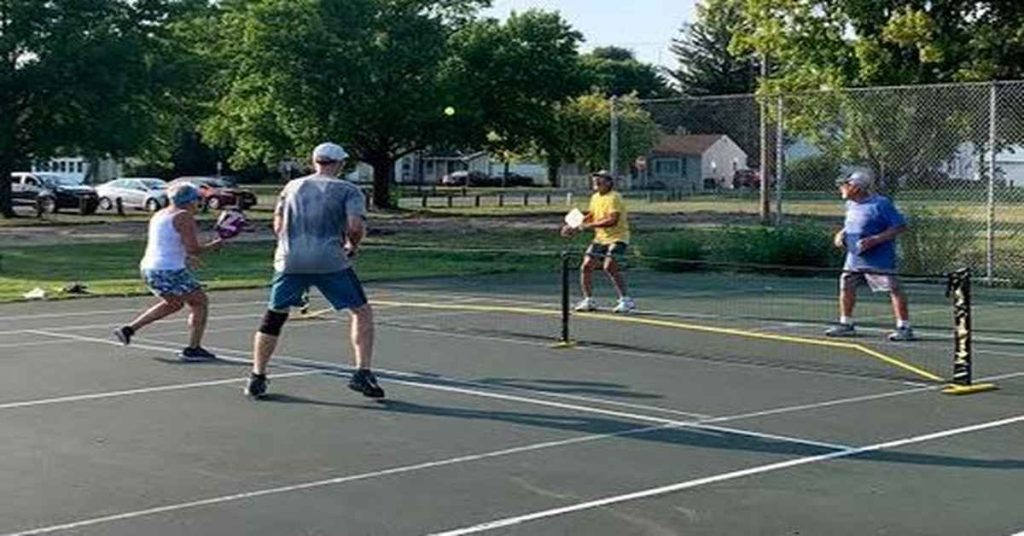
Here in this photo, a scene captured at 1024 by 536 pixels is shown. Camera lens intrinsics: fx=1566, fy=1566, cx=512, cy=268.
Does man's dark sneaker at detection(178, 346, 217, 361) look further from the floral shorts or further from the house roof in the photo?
the house roof

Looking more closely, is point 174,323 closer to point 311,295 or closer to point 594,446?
point 311,295

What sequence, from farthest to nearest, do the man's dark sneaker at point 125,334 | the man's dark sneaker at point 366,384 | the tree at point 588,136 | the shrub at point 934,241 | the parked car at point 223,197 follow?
the parked car at point 223,197, the tree at point 588,136, the shrub at point 934,241, the man's dark sneaker at point 125,334, the man's dark sneaker at point 366,384

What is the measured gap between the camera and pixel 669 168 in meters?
80.6

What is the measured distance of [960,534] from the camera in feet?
25.1

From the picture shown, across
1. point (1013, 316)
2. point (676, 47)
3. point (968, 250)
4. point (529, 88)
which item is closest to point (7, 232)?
point (529, 88)

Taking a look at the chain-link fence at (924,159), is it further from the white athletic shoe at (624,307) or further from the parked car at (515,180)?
the parked car at (515,180)

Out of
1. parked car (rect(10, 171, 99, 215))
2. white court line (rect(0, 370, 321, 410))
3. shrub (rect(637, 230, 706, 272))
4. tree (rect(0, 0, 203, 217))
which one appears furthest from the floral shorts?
parked car (rect(10, 171, 99, 215))

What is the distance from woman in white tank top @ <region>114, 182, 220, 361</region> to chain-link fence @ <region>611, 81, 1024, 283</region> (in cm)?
1393

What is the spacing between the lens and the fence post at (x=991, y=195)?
2416 cm

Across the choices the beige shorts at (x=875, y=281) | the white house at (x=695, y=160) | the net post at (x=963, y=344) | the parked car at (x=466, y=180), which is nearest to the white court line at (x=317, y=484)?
the net post at (x=963, y=344)

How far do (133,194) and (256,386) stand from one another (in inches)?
2003

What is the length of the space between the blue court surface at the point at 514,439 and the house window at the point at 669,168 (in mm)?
58989

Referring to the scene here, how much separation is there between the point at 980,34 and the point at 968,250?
9825 millimetres

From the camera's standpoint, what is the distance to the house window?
75938mm
